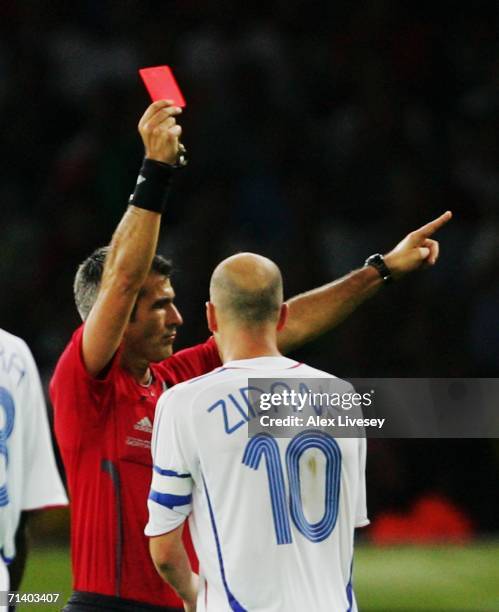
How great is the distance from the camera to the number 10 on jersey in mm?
3236

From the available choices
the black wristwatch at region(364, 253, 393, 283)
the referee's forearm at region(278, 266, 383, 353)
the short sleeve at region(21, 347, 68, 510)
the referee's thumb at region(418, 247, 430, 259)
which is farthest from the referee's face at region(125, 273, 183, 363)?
the referee's thumb at region(418, 247, 430, 259)

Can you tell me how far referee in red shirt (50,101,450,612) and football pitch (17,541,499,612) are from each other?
9.55ft

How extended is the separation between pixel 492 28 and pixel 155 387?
6.69m

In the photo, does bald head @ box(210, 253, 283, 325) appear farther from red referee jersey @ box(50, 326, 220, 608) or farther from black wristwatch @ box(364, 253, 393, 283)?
black wristwatch @ box(364, 253, 393, 283)

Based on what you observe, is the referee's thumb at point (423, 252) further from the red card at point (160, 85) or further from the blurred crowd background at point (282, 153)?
the blurred crowd background at point (282, 153)

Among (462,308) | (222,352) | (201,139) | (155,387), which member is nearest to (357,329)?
(462,308)

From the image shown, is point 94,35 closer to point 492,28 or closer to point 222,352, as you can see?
point 492,28

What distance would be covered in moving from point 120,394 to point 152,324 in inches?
11.5

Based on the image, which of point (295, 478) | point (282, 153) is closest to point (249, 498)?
point (295, 478)

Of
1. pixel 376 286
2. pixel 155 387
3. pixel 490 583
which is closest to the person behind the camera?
pixel 155 387

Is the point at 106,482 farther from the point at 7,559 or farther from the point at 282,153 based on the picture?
the point at 282,153

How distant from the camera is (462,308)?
8.64 metres

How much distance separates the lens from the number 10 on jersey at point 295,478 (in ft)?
10.6

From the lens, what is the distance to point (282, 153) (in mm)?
9516
